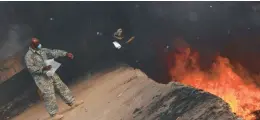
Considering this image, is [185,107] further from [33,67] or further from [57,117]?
[33,67]

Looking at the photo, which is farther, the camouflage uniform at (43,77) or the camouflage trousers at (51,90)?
the camouflage trousers at (51,90)

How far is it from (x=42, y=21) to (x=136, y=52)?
4253 mm

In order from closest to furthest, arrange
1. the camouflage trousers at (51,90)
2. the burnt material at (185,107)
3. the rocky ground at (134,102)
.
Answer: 1. the burnt material at (185,107)
2. the rocky ground at (134,102)
3. the camouflage trousers at (51,90)

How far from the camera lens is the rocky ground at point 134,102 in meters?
6.55

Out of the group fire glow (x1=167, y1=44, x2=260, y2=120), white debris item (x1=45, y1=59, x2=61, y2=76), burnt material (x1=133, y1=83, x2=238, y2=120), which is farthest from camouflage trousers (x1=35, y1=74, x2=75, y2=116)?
fire glow (x1=167, y1=44, x2=260, y2=120)

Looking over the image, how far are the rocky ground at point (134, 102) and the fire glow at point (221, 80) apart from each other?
2.05 meters

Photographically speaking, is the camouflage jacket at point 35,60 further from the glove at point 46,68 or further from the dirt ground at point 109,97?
the dirt ground at point 109,97

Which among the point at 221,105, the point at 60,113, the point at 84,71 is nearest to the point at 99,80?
the point at 84,71

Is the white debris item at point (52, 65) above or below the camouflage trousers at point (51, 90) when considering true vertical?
above

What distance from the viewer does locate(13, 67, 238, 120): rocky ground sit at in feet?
21.5

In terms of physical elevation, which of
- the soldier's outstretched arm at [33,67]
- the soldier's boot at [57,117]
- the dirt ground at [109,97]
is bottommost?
the soldier's boot at [57,117]

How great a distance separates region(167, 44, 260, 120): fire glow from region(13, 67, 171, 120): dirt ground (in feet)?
6.65

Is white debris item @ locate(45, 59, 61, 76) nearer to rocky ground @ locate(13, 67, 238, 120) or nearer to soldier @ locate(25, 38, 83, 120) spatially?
soldier @ locate(25, 38, 83, 120)

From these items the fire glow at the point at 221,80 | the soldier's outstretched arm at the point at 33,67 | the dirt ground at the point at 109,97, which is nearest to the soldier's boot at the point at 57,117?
the dirt ground at the point at 109,97
